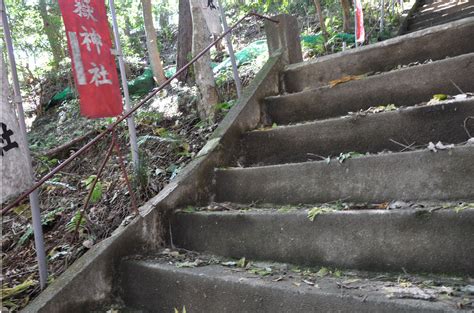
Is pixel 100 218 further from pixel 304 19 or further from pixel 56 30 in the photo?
pixel 304 19

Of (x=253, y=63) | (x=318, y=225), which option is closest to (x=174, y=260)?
(x=318, y=225)

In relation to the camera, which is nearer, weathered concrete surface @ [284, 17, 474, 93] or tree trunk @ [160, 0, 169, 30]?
weathered concrete surface @ [284, 17, 474, 93]

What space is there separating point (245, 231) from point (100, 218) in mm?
1637

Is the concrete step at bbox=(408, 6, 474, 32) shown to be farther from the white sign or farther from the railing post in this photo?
the white sign

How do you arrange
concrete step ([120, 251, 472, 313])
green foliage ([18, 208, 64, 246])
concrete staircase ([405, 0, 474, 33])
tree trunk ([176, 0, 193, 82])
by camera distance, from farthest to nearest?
tree trunk ([176, 0, 193, 82]) < concrete staircase ([405, 0, 474, 33]) < green foliage ([18, 208, 64, 246]) < concrete step ([120, 251, 472, 313])

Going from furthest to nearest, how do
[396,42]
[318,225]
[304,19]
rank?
1. [304,19]
2. [396,42]
3. [318,225]

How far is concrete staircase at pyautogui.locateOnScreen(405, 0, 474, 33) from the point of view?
23.4ft

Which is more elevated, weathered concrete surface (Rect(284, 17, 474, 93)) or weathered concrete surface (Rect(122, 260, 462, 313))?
weathered concrete surface (Rect(284, 17, 474, 93))

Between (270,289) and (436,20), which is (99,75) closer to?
(270,289)

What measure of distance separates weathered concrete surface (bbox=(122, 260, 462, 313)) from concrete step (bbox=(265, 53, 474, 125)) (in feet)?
5.50

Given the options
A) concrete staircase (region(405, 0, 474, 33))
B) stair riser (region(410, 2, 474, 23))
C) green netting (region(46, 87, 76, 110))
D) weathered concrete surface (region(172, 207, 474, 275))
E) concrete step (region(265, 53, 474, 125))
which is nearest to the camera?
weathered concrete surface (region(172, 207, 474, 275))

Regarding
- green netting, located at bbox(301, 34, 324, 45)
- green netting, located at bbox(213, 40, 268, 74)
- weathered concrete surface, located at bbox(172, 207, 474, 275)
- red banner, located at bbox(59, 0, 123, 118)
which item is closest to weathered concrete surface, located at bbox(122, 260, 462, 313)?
weathered concrete surface, located at bbox(172, 207, 474, 275)

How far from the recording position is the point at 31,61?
1242cm

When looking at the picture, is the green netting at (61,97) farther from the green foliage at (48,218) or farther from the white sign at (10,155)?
the white sign at (10,155)
